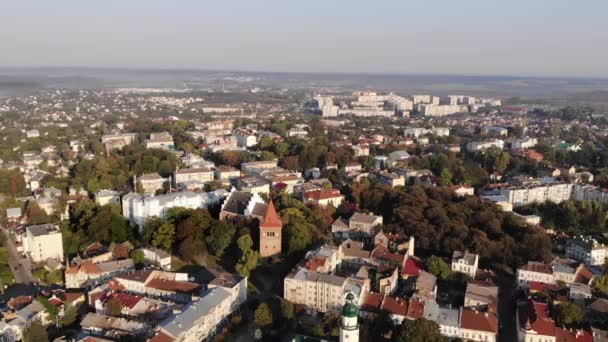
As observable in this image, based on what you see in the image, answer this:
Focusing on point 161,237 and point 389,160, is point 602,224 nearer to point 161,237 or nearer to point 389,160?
point 389,160

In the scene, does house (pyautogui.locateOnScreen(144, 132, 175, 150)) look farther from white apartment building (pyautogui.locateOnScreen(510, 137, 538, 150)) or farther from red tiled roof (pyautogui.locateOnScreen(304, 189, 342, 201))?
white apartment building (pyautogui.locateOnScreen(510, 137, 538, 150))

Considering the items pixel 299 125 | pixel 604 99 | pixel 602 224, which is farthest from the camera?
pixel 604 99

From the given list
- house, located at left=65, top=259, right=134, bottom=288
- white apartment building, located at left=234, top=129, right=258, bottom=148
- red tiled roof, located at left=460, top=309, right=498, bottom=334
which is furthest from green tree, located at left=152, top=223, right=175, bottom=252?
white apartment building, located at left=234, top=129, right=258, bottom=148

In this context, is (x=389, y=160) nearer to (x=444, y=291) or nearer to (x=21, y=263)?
(x=444, y=291)

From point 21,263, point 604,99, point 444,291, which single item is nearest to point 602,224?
point 444,291

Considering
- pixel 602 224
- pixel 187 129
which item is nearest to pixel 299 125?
pixel 187 129

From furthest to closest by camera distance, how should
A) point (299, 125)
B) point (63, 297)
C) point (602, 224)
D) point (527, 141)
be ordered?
point (299, 125), point (527, 141), point (602, 224), point (63, 297)

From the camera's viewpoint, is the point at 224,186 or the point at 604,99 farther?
the point at 604,99
